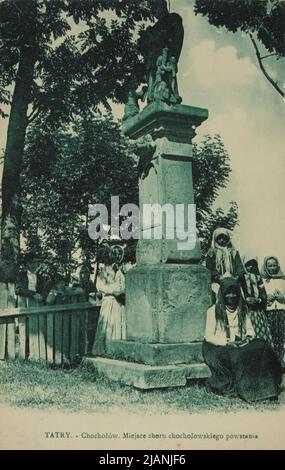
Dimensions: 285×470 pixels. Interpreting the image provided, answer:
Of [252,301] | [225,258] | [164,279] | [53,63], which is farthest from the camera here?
[53,63]

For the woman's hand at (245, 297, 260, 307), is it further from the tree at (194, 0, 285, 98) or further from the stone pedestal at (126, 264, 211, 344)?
the tree at (194, 0, 285, 98)

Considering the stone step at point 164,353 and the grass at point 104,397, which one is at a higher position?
the stone step at point 164,353

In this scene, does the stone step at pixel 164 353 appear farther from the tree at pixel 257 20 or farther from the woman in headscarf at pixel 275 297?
the tree at pixel 257 20

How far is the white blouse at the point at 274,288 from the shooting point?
7277mm

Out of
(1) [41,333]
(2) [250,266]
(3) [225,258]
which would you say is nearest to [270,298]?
(2) [250,266]

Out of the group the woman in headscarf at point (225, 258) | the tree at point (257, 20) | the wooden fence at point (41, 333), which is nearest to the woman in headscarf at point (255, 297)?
the woman in headscarf at point (225, 258)

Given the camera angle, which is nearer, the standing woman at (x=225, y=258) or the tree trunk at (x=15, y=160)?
the standing woman at (x=225, y=258)

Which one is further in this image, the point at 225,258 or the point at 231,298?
the point at 225,258

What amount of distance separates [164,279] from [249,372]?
54.7 inches

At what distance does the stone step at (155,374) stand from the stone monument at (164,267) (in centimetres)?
1

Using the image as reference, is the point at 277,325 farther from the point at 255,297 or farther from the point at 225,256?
the point at 225,256

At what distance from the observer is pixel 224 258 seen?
677 centimetres

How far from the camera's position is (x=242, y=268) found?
22.3 feet
